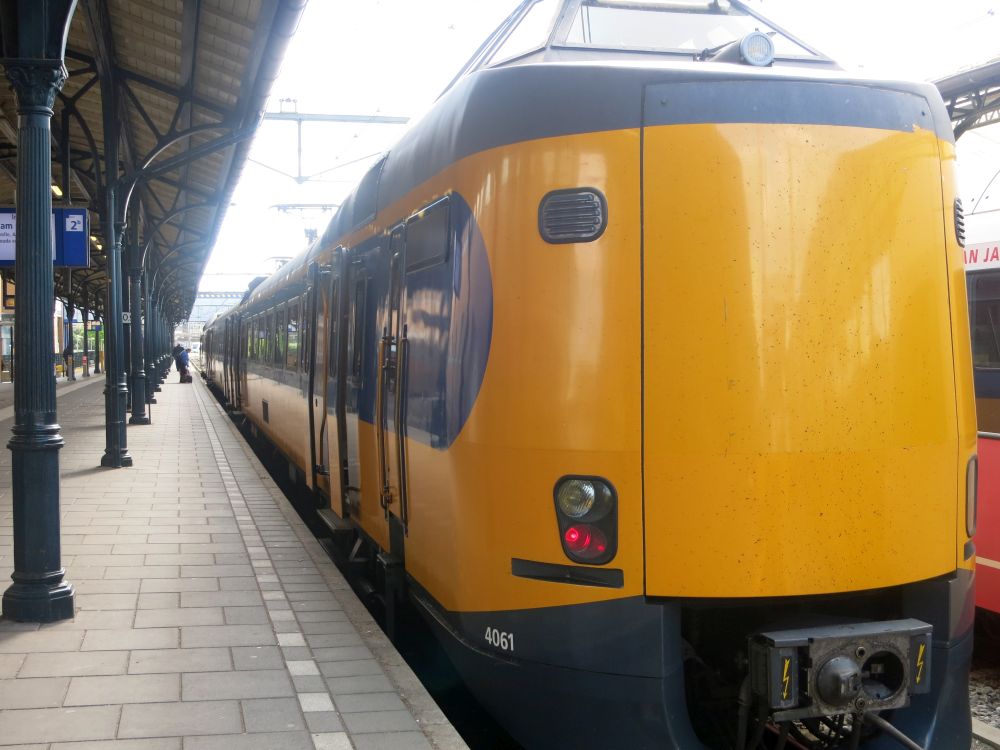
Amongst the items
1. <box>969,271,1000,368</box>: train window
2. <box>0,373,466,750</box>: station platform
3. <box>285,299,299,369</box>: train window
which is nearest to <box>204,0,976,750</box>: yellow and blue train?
<box>0,373,466,750</box>: station platform

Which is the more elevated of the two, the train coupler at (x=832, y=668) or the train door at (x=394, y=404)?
the train door at (x=394, y=404)

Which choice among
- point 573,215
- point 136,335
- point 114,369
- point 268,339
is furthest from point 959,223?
point 136,335

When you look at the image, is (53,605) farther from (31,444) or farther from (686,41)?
(686,41)

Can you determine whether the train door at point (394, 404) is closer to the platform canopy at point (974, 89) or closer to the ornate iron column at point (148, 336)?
the platform canopy at point (974, 89)

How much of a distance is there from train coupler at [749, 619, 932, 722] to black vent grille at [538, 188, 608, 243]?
1.53 m

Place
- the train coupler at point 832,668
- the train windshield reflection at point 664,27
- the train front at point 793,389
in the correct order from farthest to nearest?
the train windshield reflection at point 664,27
the train front at point 793,389
the train coupler at point 832,668

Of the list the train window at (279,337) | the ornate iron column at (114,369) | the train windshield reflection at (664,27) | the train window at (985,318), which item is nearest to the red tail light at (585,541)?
the train windshield reflection at (664,27)

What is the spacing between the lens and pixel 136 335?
688 inches

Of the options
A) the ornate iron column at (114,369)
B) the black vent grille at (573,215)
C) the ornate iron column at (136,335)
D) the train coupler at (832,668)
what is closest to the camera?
the train coupler at (832,668)

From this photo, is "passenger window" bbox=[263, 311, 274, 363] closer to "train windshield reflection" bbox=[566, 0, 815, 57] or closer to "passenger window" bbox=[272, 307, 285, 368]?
"passenger window" bbox=[272, 307, 285, 368]

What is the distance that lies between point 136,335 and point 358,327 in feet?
41.2

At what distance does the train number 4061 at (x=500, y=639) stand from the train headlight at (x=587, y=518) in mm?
444

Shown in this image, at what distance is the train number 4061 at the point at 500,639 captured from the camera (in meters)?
3.91

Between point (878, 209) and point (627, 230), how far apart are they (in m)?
0.91
